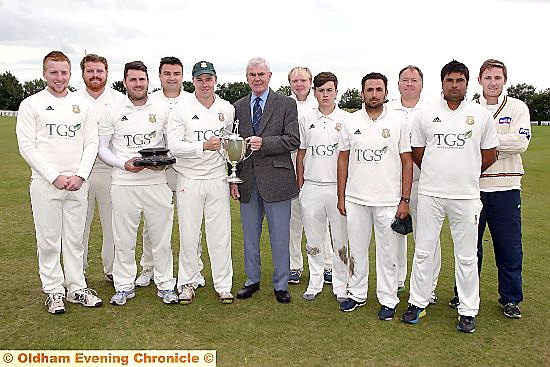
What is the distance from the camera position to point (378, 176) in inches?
200

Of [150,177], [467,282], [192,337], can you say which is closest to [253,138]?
[150,177]

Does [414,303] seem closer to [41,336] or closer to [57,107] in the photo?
[41,336]

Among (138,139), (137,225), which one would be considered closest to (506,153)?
(138,139)

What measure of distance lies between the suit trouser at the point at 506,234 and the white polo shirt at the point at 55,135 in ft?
12.0

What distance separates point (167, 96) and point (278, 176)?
5.00 ft

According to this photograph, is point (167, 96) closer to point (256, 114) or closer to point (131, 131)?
point (131, 131)

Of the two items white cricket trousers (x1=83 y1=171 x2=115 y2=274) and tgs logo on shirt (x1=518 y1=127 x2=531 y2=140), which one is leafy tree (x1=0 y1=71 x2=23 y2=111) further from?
tgs logo on shirt (x1=518 y1=127 x2=531 y2=140)

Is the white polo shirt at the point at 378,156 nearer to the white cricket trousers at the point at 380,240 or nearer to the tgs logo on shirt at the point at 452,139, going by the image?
the white cricket trousers at the point at 380,240

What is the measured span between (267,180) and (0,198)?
24.1 feet

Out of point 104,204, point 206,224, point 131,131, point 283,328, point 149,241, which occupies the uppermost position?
point 131,131

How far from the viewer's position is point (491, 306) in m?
5.50

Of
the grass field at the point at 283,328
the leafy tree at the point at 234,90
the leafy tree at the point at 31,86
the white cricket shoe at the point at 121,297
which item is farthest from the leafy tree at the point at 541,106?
the white cricket shoe at the point at 121,297

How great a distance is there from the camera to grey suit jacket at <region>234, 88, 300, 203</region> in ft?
18.2

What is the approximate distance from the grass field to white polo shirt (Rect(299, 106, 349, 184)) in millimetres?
1257
